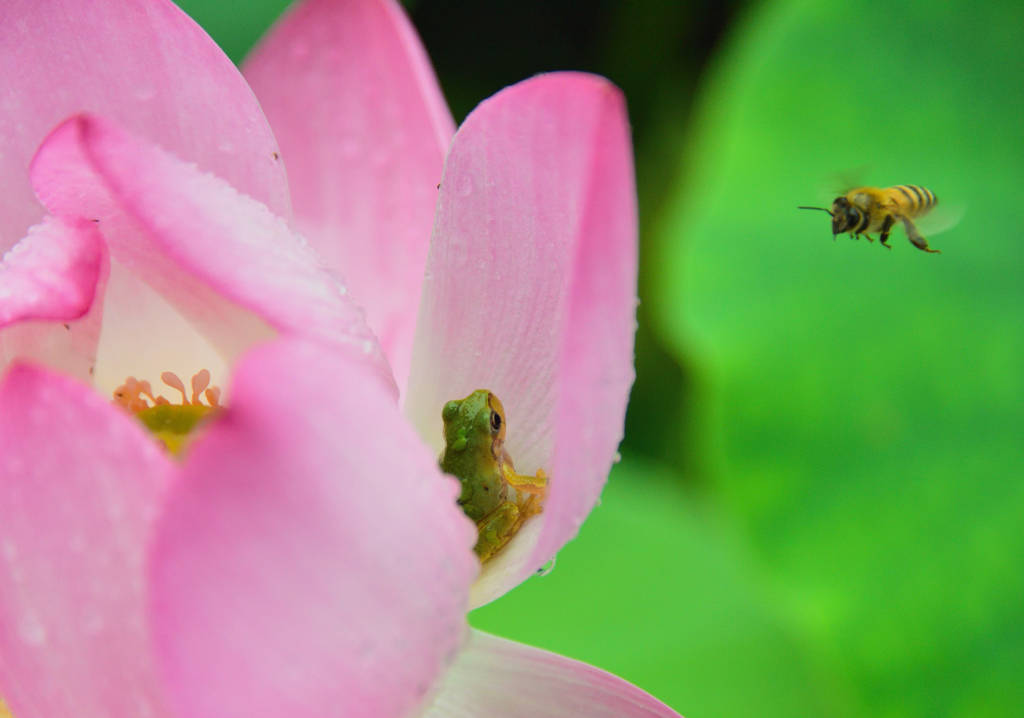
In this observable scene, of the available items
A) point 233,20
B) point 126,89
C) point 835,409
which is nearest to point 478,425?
point 126,89

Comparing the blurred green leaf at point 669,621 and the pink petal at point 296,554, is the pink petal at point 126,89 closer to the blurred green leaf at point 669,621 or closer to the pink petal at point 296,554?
the pink petal at point 296,554

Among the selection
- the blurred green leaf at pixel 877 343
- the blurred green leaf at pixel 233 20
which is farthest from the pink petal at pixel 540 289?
the blurred green leaf at pixel 233 20

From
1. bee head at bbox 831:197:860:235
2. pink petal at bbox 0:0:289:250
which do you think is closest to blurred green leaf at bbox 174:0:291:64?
pink petal at bbox 0:0:289:250

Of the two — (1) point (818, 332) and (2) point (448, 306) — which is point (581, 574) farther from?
(2) point (448, 306)

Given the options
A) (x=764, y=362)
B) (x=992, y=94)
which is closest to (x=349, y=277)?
(x=764, y=362)

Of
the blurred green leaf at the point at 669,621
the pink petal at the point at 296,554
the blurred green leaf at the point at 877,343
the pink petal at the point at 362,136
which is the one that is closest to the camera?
the pink petal at the point at 296,554

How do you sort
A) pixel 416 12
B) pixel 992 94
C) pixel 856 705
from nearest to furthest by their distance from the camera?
pixel 856 705, pixel 992 94, pixel 416 12
